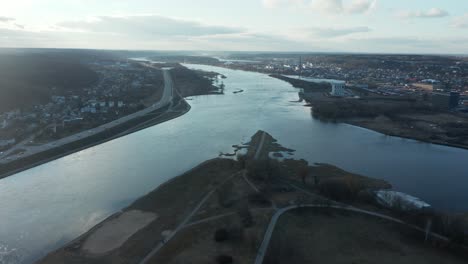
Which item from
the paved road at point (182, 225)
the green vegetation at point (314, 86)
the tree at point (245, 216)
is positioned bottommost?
the paved road at point (182, 225)

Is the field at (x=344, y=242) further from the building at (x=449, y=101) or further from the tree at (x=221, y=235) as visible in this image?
the building at (x=449, y=101)

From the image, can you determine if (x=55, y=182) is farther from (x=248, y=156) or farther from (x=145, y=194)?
(x=248, y=156)

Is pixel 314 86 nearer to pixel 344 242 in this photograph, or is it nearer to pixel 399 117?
pixel 399 117

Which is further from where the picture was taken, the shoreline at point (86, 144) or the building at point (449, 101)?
the building at point (449, 101)

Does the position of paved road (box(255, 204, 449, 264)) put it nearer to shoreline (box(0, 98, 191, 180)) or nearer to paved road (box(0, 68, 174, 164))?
shoreline (box(0, 98, 191, 180))

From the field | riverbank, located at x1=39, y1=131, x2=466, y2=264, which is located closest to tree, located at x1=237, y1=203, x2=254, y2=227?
riverbank, located at x1=39, y1=131, x2=466, y2=264

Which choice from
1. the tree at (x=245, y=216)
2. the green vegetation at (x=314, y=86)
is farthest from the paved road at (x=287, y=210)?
the green vegetation at (x=314, y=86)

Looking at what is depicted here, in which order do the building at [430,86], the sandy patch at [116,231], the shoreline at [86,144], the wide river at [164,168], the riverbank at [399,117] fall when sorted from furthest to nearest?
1. the building at [430,86]
2. the riverbank at [399,117]
3. the shoreline at [86,144]
4. the wide river at [164,168]
5. the sandy patch at [116,231]
